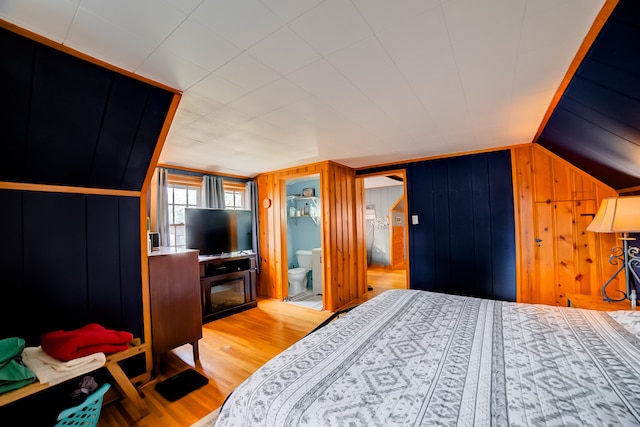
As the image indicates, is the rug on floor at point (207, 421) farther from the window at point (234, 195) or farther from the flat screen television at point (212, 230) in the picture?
the window at point (234, 195)

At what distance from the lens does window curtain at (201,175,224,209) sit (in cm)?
406

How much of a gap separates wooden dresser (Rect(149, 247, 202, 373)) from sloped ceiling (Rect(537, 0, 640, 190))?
3.26 meters

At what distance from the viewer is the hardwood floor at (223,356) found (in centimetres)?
181

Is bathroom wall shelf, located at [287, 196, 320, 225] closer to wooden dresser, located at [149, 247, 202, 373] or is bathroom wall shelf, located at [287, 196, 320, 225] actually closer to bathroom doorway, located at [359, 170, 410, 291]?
bathroom doorway, located at [359, 170, 410, 291]

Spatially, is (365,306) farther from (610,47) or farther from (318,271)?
(318,271)

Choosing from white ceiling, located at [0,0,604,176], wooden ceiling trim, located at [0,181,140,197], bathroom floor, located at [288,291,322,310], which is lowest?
bathroom floor, located at [288,291,322,310]

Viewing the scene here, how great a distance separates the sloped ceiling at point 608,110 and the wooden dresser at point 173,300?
326 centimetres

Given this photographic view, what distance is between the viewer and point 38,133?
153cm

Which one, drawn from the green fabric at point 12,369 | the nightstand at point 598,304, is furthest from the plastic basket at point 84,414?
the nightstand at point 598,304

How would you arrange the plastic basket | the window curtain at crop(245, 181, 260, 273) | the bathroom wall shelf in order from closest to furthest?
the plastic basket → the window curtain at crop(245, 181, 260, 273) → the bathroom wall shelf

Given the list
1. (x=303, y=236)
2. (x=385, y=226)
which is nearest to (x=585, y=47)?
(x=303, y=236)

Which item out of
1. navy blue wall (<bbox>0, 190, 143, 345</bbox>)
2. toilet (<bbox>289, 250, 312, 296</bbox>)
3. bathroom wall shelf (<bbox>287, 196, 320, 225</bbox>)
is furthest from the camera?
bathroom wall shelf (<bbox>287, 196, 320, 225</bbox>)

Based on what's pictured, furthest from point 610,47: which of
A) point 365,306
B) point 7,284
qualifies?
point 7,284

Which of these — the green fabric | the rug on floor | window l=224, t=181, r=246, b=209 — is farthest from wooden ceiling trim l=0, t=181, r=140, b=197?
window l=224, t=181, r=246, b=209
